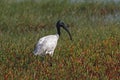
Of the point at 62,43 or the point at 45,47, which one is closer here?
the point at 45,47

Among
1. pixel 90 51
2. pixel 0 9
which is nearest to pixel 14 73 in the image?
pixel 90 51

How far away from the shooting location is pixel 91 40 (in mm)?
11016

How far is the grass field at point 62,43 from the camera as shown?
802cm

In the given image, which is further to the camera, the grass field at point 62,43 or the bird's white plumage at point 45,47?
the bird's white plumage at point 45,47

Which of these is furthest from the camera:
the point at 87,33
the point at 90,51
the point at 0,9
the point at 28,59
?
the point at 0,9

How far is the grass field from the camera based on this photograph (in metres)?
8.02

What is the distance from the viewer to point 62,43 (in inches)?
423

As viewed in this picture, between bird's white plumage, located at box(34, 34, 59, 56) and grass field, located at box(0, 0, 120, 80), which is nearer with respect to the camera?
grass field, located at box(0, 0, 120, 80)

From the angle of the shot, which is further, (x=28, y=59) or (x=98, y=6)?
(x=98, y=6)

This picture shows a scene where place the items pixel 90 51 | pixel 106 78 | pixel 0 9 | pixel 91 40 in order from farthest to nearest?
pixel 0 9
pixel 91 40
pixel 90 51
pixel 106 78

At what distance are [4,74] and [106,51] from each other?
2.81 metres

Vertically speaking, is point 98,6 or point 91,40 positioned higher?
point 98,6

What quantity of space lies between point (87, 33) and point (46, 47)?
286 cm

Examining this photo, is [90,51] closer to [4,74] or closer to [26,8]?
A: [4,74]
